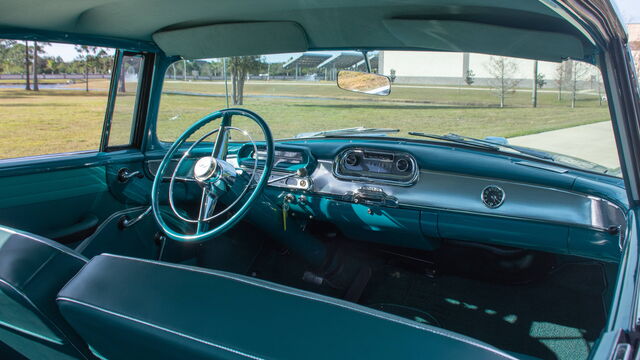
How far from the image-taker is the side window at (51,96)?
3.05m

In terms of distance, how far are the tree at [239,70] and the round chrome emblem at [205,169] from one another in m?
1.01

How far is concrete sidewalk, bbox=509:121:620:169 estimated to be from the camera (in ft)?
8.14

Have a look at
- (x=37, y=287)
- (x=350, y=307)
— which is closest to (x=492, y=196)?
(x=350, y=307)

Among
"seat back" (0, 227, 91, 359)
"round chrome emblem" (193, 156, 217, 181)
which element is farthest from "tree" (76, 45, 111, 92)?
"seat back" (0, 227, 91, 359)

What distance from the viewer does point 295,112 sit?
3336mm

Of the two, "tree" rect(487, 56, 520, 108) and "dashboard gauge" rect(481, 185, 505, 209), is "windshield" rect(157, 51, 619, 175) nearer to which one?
"tree" rect(487, 56, 520, 108)

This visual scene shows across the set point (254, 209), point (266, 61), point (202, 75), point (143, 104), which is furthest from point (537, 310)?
point (143, 104)

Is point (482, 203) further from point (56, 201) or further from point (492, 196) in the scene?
point (56, 201)

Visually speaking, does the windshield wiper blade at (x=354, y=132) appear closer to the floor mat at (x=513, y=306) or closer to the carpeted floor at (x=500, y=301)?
the carpeted floor at (x=500, y=301)

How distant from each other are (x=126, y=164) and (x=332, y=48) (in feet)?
5.48

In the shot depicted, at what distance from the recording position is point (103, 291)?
1108 millimetres

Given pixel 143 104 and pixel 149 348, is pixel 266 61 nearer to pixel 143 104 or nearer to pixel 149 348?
pixel 143 104

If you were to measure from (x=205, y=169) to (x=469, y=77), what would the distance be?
5.16 ft

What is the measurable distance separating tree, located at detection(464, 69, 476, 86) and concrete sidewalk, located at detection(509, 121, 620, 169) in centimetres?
50
